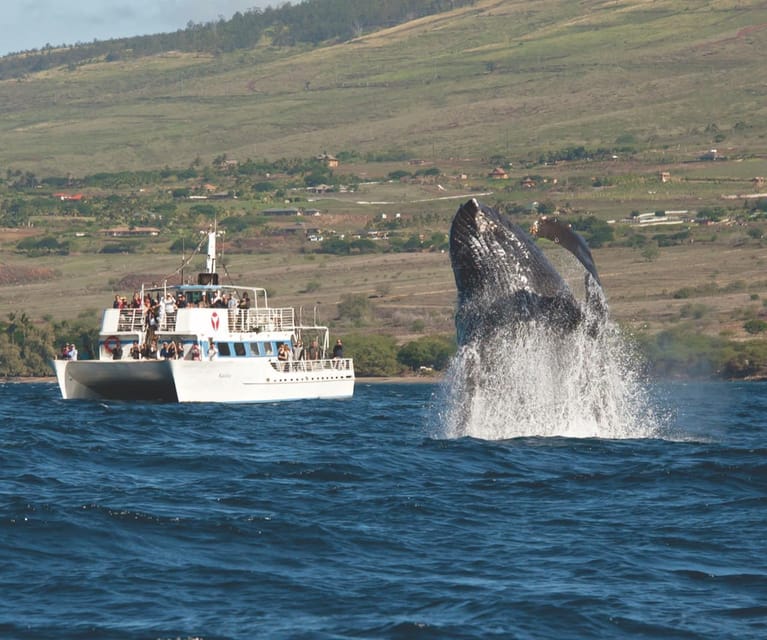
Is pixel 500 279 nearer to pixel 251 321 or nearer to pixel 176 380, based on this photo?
pixel 176 380

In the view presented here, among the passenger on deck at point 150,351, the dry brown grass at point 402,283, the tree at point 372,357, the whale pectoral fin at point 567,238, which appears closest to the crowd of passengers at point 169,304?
the passenger on deck at point 150,351

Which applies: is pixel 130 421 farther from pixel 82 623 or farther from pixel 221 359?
pixel 82 623

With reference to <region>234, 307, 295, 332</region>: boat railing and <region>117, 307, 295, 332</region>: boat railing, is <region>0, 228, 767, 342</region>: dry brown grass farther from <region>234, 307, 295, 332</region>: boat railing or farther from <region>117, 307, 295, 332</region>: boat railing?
<region>117, 307, 295, 332</region>: boat railing

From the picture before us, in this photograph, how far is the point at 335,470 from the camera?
2781 centimetres

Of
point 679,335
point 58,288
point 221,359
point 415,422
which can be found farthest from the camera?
point 58,288

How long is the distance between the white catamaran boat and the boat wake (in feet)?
96.0

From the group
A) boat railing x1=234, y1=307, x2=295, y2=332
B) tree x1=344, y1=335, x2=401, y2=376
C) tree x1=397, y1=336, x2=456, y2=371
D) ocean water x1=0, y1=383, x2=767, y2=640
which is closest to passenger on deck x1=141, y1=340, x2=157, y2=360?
boat railing x1=234, y1=307, x2=295, y2=332

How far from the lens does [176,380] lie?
5969 centimetres

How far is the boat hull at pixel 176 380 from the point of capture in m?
59.3

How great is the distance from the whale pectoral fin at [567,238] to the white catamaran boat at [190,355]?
33320mm

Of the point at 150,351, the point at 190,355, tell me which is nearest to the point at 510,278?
the point at 190,355

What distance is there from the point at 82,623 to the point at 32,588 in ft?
5.63

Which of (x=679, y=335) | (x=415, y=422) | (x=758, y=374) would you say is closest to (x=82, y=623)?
(x=415, y=422)

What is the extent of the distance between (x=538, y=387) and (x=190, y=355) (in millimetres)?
33756
